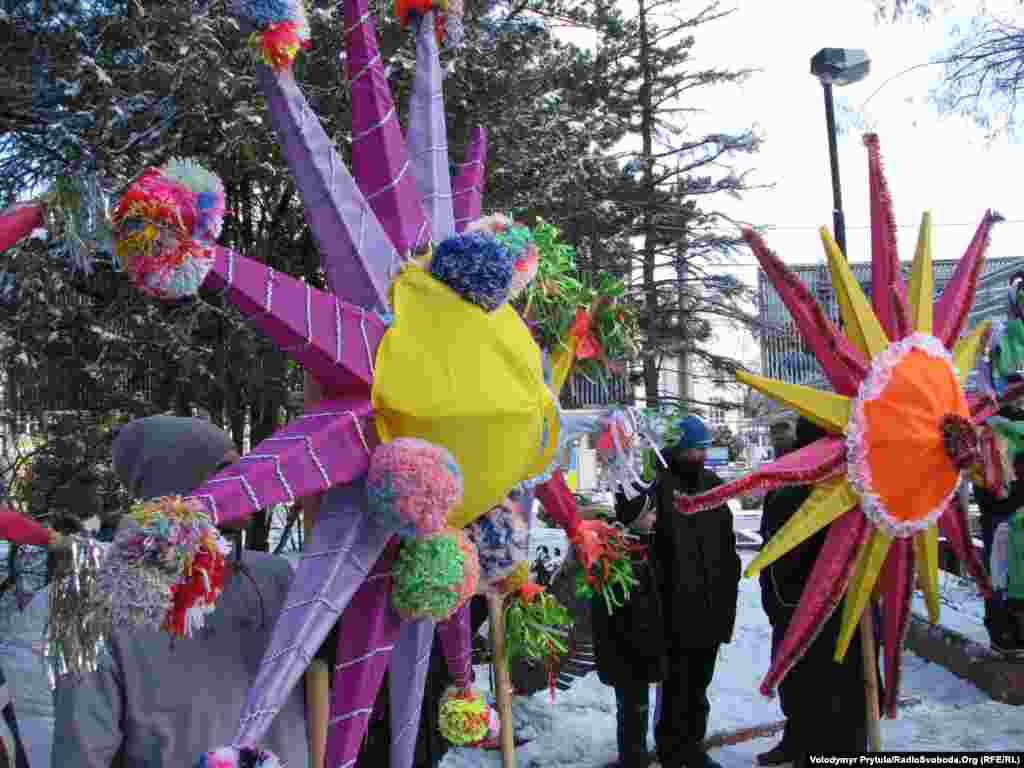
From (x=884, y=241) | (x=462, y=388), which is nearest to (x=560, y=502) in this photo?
(x=462, y=388)

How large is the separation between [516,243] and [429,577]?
0.71 meters

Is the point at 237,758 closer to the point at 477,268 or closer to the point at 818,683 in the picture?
the point at 477,268

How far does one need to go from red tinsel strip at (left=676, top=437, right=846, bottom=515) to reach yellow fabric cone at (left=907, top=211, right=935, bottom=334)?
47 centimetres

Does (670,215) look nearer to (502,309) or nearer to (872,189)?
(872,189)

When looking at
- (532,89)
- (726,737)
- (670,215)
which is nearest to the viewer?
(726,737)

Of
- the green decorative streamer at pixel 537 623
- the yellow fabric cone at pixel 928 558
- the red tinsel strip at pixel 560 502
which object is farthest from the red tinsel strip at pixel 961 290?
the green decorative streamer at pixel 537 623

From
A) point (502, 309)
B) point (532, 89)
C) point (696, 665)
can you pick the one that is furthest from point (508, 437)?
point (532, 89)

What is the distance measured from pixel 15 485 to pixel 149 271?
3.24 meters

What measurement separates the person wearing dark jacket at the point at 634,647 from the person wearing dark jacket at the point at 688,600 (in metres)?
0.11

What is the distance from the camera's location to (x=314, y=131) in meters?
1.79

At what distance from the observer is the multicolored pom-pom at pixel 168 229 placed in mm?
1423

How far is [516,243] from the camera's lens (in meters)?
1.92

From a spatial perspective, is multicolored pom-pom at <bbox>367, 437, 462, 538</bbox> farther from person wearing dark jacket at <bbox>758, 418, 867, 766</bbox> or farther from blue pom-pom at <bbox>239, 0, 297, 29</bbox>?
person wearing dark jacket at <bbox>758, 418, 867, 766</bbox>

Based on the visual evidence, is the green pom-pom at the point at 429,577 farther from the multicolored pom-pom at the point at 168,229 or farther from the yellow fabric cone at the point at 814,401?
the yellow fabric cone at the point at 814,401
